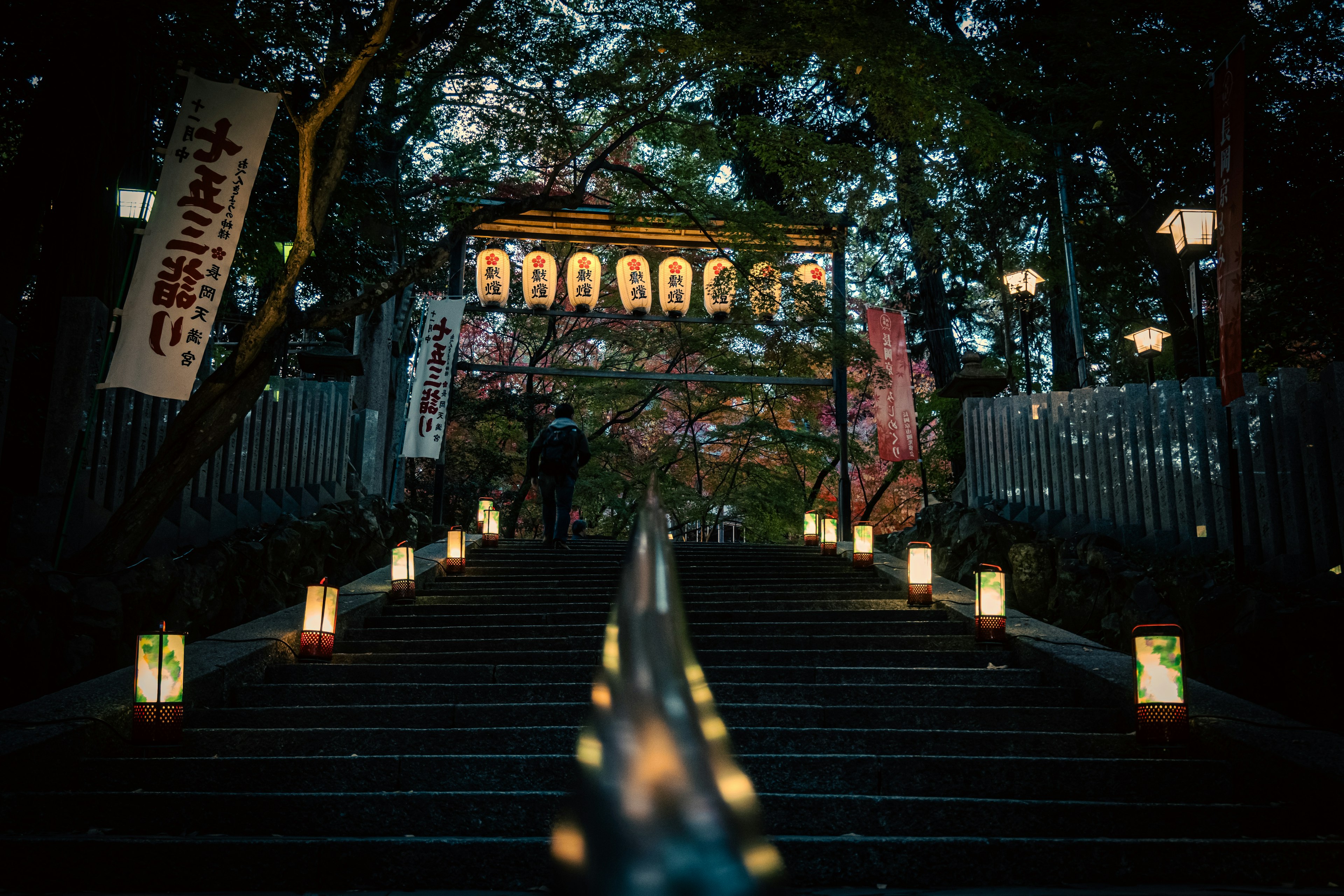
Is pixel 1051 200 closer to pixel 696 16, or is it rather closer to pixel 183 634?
pixel 696 16

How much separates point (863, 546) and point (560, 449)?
4.05 m

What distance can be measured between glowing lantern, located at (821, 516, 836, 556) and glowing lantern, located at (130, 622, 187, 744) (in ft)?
28.7

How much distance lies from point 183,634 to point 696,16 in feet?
27.5

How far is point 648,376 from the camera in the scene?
→ 1553cm

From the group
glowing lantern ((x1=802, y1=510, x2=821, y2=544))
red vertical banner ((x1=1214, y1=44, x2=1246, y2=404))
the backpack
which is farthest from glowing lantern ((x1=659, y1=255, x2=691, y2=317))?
red vertical banner ((x1=1214, y1=44, x2=1246, y2=404))

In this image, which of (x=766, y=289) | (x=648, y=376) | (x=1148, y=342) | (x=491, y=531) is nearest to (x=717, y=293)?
(x=648, y=376)

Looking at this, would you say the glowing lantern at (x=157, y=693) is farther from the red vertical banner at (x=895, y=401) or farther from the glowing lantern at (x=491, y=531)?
the red vertical banner at (x=895, y=401)

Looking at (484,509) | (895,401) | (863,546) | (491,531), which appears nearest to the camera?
(863,546)

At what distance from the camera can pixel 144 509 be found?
714 centimetres

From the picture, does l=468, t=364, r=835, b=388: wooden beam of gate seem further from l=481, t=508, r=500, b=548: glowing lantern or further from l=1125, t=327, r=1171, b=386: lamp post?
l=1125, t=327, r=1171, b=386: lamp post

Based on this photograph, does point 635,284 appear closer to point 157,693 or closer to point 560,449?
point 560,449

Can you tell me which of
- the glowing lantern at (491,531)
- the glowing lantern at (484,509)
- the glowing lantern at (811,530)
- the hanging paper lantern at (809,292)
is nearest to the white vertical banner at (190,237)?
the glowing lantern at (491,531)

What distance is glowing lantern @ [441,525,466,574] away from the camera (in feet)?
34.1

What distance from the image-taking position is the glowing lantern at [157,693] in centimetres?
452
